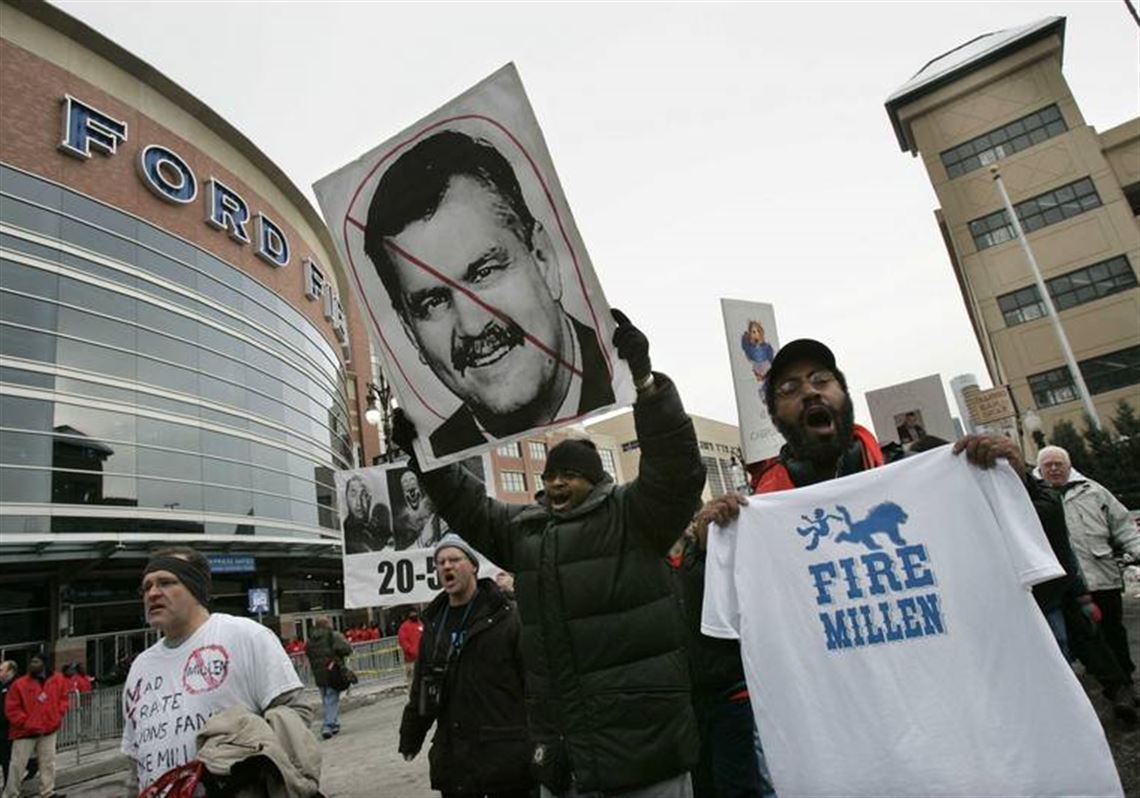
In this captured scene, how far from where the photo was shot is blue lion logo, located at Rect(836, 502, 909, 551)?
239 centimetres

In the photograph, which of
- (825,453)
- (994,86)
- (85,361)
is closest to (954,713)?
(825,453)

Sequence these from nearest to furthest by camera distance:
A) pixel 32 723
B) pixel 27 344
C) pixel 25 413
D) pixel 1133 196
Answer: pixel 32 723, pixel 25 413, pixel 27 344, pixel 1133 196

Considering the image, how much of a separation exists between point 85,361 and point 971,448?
28123 millimetres

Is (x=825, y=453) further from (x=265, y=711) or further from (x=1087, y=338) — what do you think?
(x=1087, y=338)

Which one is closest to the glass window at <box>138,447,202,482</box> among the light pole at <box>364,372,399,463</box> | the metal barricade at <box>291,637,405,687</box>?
the metal barricade at <box>291,637,405,687</box>

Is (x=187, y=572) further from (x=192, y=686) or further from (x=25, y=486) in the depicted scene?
(x=25, y=486)

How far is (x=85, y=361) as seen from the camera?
2381 centimetres

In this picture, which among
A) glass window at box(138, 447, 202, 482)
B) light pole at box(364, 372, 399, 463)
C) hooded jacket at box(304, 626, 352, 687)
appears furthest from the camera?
glass window at box(138, 447, 202, 482)

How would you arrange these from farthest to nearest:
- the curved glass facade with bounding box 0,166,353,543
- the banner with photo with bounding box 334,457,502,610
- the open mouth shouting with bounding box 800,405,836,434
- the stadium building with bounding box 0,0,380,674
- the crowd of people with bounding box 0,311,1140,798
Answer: the stadium building with bounding box 0,0,380,674 → the curved glass facade with bounding box 0,166,353,543 → the banner with photo with bounding box 334,457,502,610 → the open mouth shouting with bounding box 800,405,836,434 → the crowd of people with bounding box 0,311,1140,798

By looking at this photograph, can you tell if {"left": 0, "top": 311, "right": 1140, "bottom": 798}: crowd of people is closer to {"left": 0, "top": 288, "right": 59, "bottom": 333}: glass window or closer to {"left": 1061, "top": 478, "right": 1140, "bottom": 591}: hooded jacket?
{"left": 1061, "top": 478, "right": 1140, "bottom": 591}: hooded jacket

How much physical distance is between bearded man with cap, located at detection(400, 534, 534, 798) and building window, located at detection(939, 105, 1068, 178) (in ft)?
134

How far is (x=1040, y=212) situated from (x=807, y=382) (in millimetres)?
40039

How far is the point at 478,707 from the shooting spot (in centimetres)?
350

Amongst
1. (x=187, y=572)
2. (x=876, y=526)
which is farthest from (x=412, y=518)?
(x=876, y=526)
